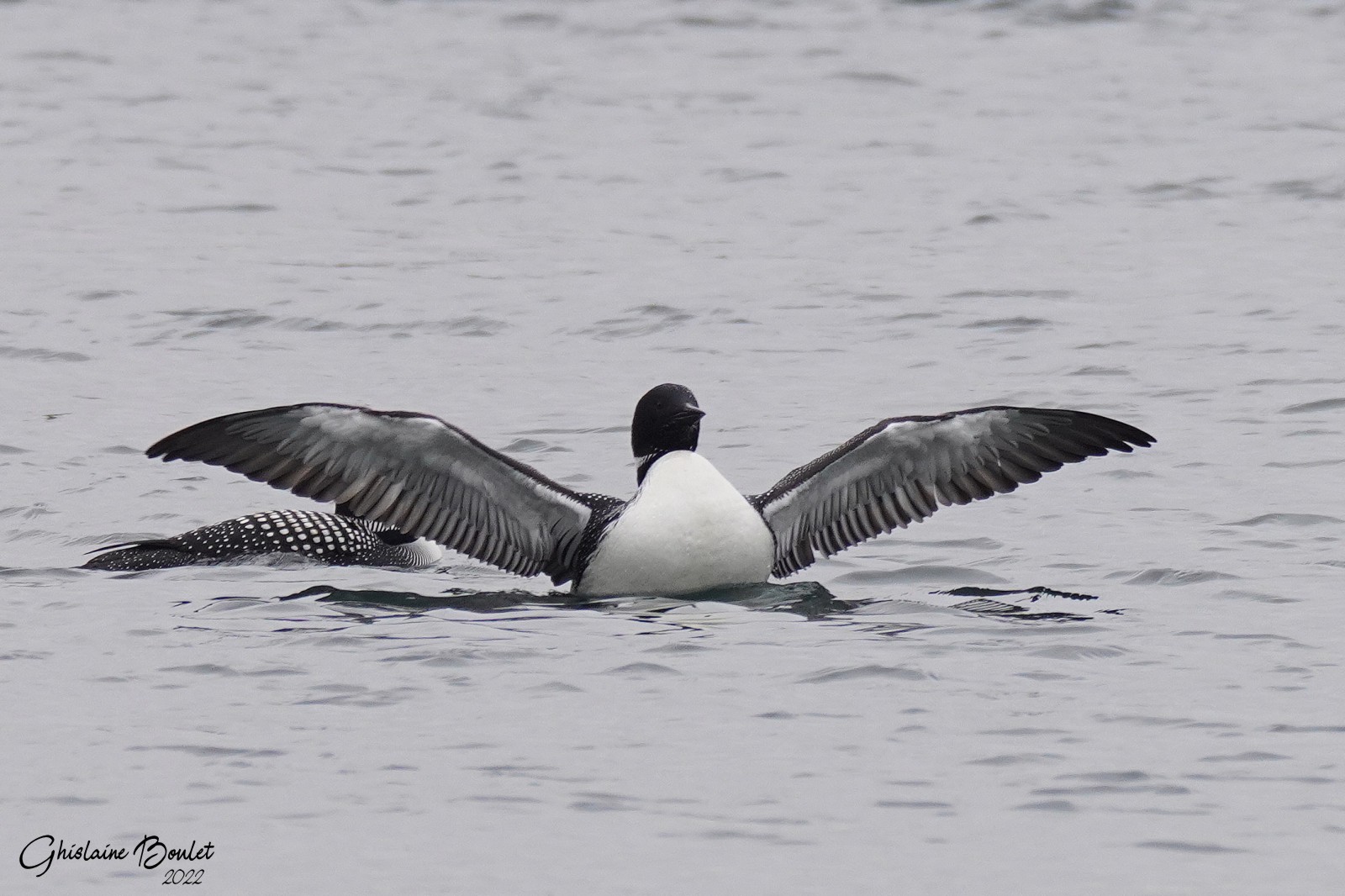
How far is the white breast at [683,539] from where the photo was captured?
26.4ft

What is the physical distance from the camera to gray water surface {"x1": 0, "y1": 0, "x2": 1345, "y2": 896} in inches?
227

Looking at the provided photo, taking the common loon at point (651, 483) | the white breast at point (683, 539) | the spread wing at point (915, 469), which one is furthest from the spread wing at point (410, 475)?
the spread wing at point (915, 469)

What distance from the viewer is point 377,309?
554 inches

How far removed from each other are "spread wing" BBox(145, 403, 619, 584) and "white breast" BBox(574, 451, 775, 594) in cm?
34

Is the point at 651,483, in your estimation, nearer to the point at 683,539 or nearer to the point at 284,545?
the point at 683,539

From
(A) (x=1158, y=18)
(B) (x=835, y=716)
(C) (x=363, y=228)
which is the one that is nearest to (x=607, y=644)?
(B) (x=835, y=716)

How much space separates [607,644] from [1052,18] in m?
18.0

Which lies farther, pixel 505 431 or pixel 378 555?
pixel 505 431

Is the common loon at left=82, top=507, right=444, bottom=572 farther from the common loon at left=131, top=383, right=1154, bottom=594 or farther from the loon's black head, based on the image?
the loon's black head

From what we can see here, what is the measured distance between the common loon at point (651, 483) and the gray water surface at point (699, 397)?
22cm

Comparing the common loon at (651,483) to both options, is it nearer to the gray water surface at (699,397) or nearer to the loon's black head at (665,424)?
the loon's black head at (665,424)

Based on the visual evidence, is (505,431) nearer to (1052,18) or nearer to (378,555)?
(378,555)

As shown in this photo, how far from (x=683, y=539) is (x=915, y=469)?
3.76ft

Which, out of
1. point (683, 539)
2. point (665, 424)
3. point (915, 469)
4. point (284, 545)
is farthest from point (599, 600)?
point (284, 545)
